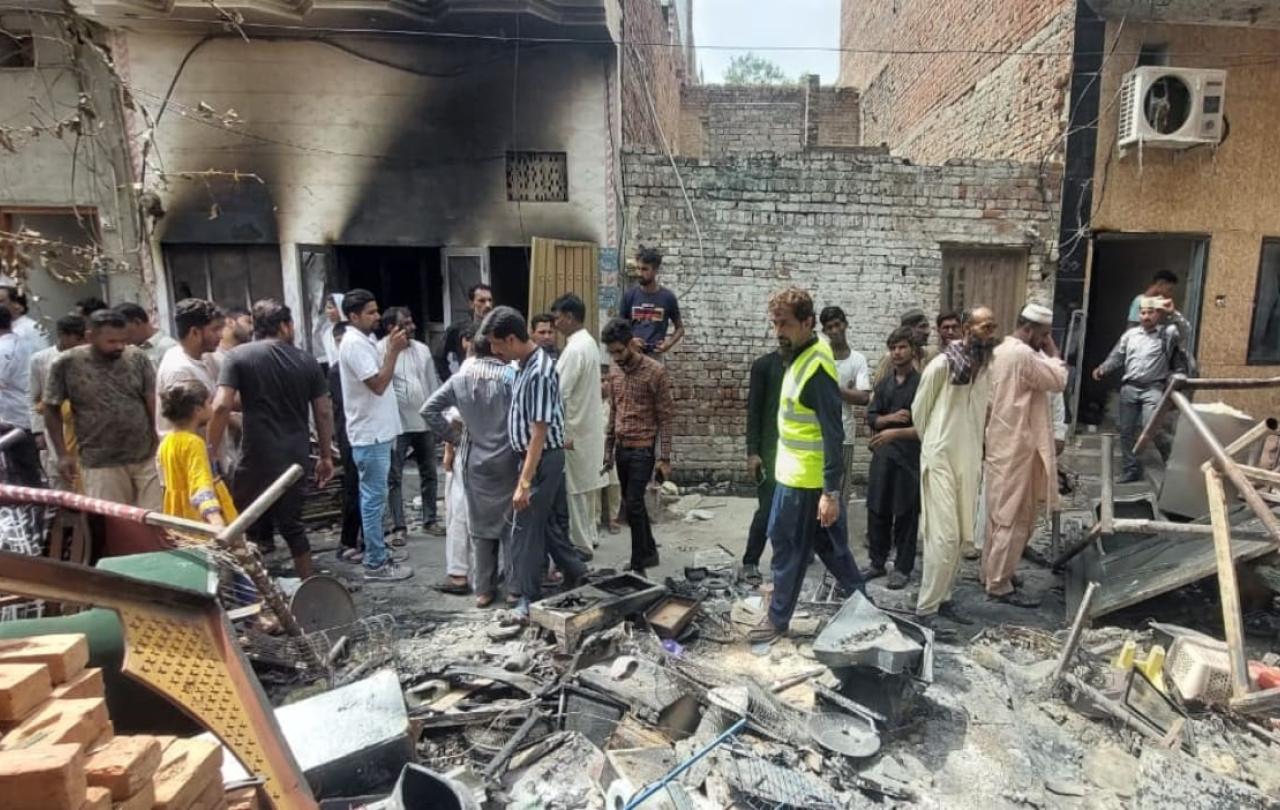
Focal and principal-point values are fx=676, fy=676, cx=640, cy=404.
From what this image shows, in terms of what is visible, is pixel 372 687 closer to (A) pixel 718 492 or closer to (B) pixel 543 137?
(A) pixel 718 492

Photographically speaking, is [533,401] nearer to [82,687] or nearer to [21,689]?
[82,687]

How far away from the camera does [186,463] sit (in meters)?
3.54

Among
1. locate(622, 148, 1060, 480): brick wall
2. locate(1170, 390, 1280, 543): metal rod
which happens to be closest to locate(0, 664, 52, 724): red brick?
locate(1170, 390, 1280, 543): metal rod

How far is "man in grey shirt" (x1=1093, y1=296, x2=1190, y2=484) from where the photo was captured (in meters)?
6.09

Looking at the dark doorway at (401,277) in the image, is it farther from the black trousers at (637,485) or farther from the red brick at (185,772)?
the red brick at (185,772)

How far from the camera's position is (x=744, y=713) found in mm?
2945

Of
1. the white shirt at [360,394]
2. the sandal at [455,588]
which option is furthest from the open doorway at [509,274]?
the sandal at [455,588]

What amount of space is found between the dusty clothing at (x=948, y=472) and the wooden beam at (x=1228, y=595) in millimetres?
1156

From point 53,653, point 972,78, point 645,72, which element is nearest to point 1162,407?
point 53,653

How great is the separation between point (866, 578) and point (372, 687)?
134 inches

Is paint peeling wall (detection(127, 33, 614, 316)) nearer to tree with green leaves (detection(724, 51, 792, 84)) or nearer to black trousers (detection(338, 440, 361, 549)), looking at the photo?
black trousers (detection(338, 440, 361, 549))

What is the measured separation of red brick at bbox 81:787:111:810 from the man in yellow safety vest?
302 centimetres

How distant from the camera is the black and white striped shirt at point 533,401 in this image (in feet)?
13.1

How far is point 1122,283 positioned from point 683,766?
10.3 metres
